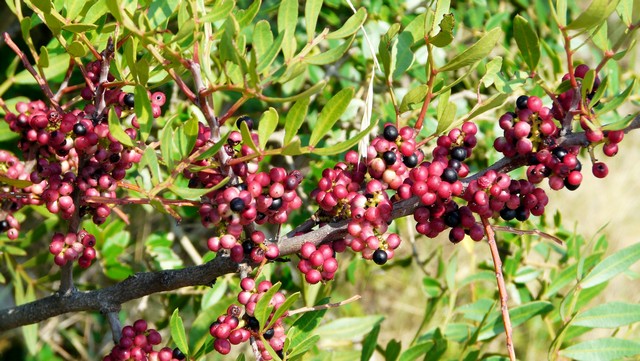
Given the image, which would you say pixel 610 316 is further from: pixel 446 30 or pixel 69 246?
pixel 69 246

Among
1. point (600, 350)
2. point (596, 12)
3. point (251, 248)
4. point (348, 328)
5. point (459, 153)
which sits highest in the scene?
point (596, 12)

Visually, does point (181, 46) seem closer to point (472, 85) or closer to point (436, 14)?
point (436, 14)

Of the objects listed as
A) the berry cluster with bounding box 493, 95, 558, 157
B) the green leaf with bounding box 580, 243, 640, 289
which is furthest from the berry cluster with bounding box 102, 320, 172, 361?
the green leaf with bounding box 580, 243, 640, 289

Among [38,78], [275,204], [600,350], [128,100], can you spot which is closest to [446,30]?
[275,204]

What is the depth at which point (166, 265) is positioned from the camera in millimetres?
1605

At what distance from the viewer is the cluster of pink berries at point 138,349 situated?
0.95 meters

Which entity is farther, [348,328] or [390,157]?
[348,328]

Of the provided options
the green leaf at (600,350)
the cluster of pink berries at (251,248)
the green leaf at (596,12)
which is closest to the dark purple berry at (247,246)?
the cluster of pink berries at (251,248)

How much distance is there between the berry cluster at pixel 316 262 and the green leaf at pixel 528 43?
0.32 metres

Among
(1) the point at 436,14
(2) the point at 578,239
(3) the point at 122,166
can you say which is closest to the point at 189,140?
(3) the point at 122,166

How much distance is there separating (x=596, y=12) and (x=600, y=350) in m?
0.61

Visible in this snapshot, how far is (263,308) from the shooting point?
0.81 metres

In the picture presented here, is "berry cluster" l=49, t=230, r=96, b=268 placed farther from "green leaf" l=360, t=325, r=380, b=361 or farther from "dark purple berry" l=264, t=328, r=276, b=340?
"green leaf" l=360, t=325, r=380, b=361

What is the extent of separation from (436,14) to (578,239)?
83 cm
